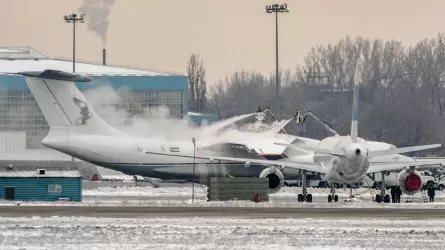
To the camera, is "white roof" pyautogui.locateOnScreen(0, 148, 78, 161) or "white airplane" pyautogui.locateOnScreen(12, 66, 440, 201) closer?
"white airplane" pyautogui.locateOnScreen(12, 66, 440, 201)

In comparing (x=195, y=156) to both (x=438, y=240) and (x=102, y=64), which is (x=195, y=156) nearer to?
(x=438, y=240)

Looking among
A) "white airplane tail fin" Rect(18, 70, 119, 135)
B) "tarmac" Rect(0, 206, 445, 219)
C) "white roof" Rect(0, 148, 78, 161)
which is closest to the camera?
"tarmac" Rect(0, 206, 445, 219)

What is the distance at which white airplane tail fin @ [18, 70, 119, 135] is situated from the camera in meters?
81.8

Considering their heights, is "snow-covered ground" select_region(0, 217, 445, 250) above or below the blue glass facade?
below

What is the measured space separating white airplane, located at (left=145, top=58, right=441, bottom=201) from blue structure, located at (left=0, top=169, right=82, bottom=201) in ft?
30.2

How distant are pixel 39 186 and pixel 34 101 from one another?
218 feet

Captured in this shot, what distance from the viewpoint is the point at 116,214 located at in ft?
172

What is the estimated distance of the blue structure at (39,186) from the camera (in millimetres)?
74000

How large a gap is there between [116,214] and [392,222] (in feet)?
42.0

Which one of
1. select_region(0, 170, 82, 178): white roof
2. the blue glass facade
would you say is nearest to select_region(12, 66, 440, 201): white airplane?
select_region(0, 170, 82, 178): white roof

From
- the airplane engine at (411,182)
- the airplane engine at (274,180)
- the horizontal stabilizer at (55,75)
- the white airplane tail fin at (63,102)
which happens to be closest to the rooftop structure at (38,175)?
the white airplane tail fin at (63,102)

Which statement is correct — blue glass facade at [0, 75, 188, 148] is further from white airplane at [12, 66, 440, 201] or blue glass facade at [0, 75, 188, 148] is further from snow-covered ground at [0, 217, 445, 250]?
snow-covered ground at [0, 217, 445, 250]

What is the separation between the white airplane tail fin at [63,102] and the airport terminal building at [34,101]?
34947 mm

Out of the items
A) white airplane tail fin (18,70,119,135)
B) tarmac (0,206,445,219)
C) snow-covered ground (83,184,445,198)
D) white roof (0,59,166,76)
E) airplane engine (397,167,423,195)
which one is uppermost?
white roof (0,59,166,76)
